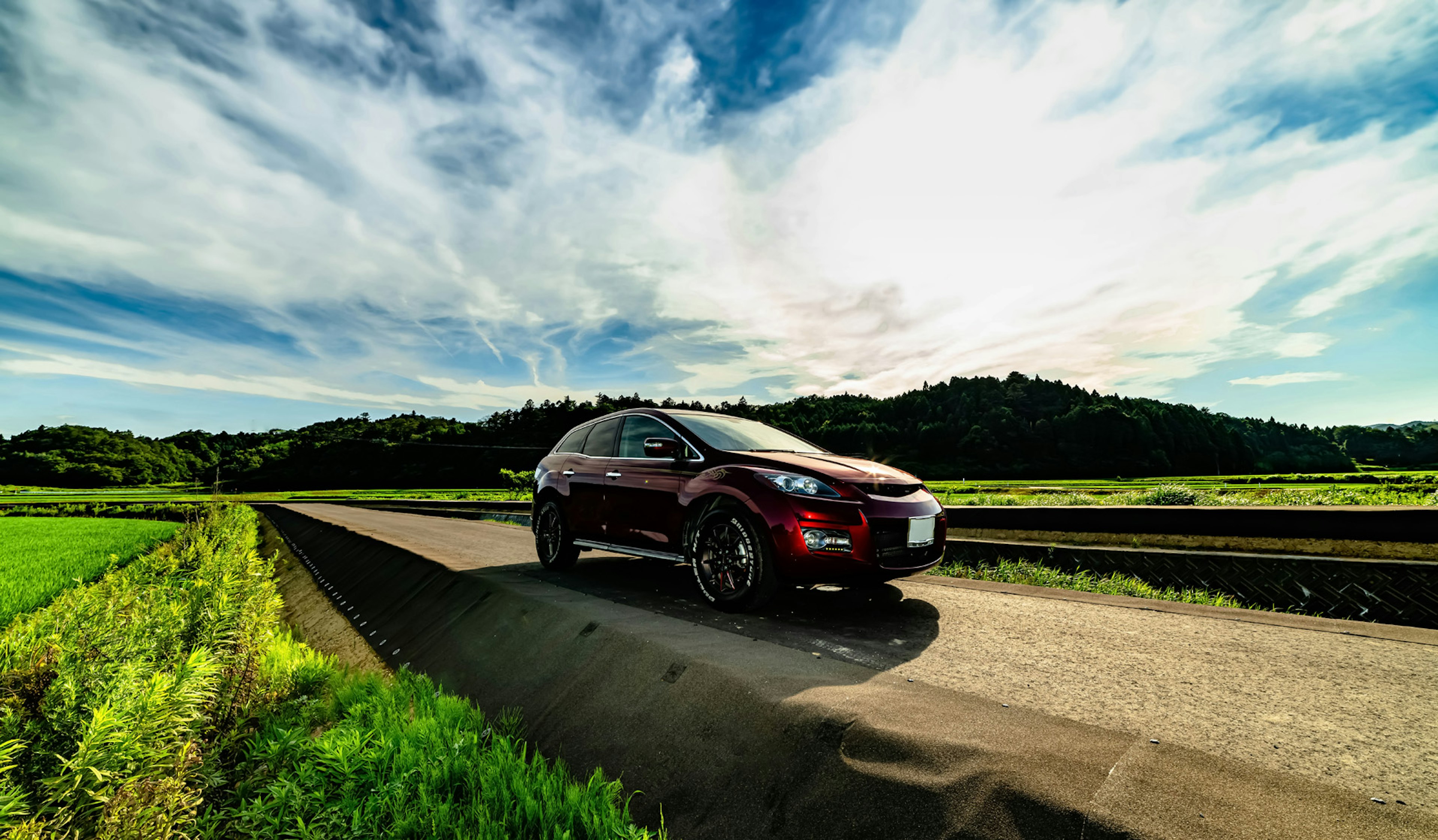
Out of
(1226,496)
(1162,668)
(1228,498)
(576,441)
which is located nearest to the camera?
(1162,668)

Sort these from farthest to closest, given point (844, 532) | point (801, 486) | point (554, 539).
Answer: point (554, 539) < point (801, 486) < point (844, 532)

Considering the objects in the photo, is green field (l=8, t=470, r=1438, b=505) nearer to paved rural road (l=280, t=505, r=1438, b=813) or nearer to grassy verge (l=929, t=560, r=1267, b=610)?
grassy verge (l=929, t=560, r=1267, b=610)

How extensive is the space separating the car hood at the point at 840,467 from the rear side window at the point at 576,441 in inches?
111

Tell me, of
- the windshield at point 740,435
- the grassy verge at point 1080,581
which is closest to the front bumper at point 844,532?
the windshield at point 740,435

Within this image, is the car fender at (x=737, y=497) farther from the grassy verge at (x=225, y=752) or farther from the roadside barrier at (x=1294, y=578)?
the roadside barrier at (x=1294, y=578)

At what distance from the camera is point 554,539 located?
748 centimetres

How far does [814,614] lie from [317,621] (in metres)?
9.70

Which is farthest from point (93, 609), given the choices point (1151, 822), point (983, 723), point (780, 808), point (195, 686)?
point (1151, 822)

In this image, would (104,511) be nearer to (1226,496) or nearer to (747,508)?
(747,508)

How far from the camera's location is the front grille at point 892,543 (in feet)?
15.0

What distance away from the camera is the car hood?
4.79m

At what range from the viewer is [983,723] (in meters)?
2.62

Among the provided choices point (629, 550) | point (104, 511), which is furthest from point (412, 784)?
point (104, 511)

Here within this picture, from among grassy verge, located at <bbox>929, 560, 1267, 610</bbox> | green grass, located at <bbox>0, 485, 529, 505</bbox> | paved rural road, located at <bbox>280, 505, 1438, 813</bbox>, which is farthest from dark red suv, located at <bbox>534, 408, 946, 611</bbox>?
green grass, located at <bbox>0, 485, 529, 505</bbox>
